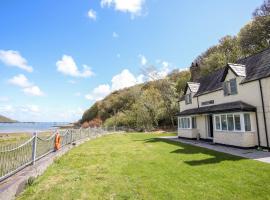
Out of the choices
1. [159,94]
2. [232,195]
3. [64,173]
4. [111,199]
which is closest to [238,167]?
[232,195]

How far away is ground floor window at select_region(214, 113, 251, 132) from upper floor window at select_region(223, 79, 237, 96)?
83.1 inches

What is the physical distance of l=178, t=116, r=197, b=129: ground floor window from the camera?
2183 centimetres

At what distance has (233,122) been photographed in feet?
48.1

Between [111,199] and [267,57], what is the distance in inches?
595

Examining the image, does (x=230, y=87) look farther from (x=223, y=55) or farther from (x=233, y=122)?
(x=223, y=55)

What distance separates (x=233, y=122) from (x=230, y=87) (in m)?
3.34

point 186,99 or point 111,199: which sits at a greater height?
point 186,99

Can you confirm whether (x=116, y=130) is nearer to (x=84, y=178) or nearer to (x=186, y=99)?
(x=186, y=99)

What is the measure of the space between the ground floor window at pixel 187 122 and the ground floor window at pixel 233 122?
16.5ft

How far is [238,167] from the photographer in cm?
877

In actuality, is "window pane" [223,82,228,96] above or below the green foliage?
below

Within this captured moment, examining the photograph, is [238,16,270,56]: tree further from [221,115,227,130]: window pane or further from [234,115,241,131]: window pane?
[234,115,241,131]: window pane

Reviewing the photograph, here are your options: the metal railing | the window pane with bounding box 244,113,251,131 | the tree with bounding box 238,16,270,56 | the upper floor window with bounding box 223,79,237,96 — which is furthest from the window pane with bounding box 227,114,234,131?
the tree with bounding box 238,16,270,56

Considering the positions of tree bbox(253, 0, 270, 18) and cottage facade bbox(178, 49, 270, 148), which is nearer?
cottage facade bbox(178, 49, 270, 148)
